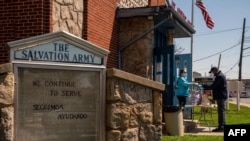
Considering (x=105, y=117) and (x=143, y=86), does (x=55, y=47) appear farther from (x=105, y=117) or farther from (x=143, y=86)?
(x=143, y=86)

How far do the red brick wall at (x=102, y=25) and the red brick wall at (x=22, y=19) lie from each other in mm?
1145

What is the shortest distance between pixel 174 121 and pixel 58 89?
5.14 m

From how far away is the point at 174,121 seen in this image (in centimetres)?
945

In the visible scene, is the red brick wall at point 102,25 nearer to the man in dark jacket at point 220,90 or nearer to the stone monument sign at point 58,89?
the man in dark jacket at point 220,90

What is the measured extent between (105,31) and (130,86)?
4.02 metres

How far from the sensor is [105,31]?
949 centimetres

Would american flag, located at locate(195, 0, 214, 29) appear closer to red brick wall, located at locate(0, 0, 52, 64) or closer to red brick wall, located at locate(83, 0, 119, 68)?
red brick wall, located at locate(83, 0, 119, 68)

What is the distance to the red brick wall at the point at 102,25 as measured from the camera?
8.49 meters

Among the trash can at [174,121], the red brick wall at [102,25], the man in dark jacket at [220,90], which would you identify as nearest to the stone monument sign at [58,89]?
the red brick wall at [102,25]

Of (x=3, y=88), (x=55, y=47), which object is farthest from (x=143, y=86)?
(x=3, y=88)

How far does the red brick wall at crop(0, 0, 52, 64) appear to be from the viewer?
24.6 feet

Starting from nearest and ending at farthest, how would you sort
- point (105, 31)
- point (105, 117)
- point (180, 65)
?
point (105, 117)
point (105, 31)
point (180, 65)

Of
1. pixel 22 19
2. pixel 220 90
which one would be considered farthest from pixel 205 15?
pixel 22 19

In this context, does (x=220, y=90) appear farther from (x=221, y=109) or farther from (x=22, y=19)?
(x=22, y=19)
